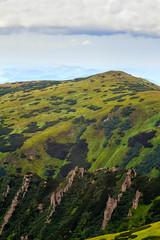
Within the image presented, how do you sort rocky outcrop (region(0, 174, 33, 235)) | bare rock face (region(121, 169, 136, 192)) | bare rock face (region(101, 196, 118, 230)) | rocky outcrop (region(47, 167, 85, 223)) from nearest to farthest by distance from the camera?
bare rock face (region(101, 196, 118, 230)), bare rock face (region(121, 169, 136, 192)), rocky outcrop (region(47, 167, 85, 223)), rocky outcrop (region(0, 174, 33, 235))

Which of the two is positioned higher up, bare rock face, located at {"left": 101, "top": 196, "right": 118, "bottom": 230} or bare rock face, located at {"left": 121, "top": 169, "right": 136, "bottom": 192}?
bare rock face, located at {"left": 121, "top": 169, "right": 136, "bottom": 192}

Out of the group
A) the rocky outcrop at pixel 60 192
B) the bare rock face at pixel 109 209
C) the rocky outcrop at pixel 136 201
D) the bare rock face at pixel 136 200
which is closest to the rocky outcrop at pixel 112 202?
the bare rock face at pixel 109 209

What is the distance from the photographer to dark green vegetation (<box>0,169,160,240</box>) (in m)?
60.4

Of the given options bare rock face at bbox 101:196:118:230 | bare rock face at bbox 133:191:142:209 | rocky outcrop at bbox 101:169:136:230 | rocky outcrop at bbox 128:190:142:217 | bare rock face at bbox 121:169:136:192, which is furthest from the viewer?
bare rock face at bbox 121:169:136:192

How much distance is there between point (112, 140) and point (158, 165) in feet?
195

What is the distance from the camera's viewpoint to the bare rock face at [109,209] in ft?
205

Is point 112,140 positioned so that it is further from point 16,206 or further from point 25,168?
point 16,206

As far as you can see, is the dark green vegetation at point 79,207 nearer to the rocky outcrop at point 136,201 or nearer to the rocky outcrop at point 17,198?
the rocky outcrop at point 17,198

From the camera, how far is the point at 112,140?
195 meters

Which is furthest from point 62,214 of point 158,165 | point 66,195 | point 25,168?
point 25,168

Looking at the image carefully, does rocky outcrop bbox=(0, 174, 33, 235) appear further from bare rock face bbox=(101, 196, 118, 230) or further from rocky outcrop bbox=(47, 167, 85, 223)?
bare rock face bbox=(101, 196, 118, 230)

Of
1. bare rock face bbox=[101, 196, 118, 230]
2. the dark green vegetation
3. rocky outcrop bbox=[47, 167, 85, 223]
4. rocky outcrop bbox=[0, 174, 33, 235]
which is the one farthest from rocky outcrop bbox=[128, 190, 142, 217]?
rocky outcrop bbox=[0, 174, 33, 235]

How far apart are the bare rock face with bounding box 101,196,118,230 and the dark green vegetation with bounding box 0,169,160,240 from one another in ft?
2.87

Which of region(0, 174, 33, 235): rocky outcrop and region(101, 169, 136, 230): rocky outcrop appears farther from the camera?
region(0, 174, 33, 235): rocky outcrop
